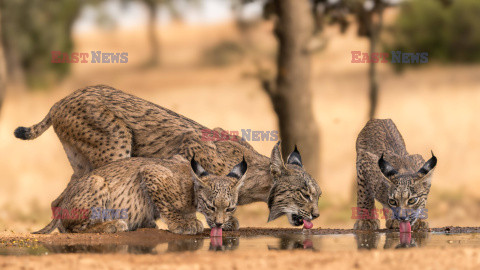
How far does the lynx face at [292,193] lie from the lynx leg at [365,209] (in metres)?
1.35

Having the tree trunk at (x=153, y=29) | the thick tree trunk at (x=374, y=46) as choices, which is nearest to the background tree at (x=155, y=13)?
the tree trunk at (x=153, y=29)

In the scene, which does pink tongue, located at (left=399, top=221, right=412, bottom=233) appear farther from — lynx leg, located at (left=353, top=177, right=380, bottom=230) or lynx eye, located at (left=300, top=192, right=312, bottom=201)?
lynx eye, located at (left=300, top=192, right=312, bottom=201)

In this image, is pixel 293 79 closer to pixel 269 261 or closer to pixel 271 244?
pixel 271 244

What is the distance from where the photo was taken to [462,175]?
2534cm

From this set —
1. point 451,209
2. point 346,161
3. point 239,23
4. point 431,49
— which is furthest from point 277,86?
point 239,23

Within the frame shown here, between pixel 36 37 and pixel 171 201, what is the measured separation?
30243mm

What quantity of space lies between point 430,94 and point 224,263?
31457mm

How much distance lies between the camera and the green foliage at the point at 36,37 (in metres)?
37.6

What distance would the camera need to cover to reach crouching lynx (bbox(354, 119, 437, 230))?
10320 millimetres

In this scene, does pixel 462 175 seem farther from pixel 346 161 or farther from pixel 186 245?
pixel 186 245

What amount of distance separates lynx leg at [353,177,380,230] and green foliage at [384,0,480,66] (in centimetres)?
3065

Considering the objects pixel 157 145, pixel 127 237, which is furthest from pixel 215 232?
pixel 157 145

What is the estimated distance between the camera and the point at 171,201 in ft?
34.3

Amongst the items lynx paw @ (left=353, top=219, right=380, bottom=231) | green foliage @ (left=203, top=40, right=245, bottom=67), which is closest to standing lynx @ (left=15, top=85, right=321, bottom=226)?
lynx paw @ (left=353, top=219, right=380, bottom=231)
